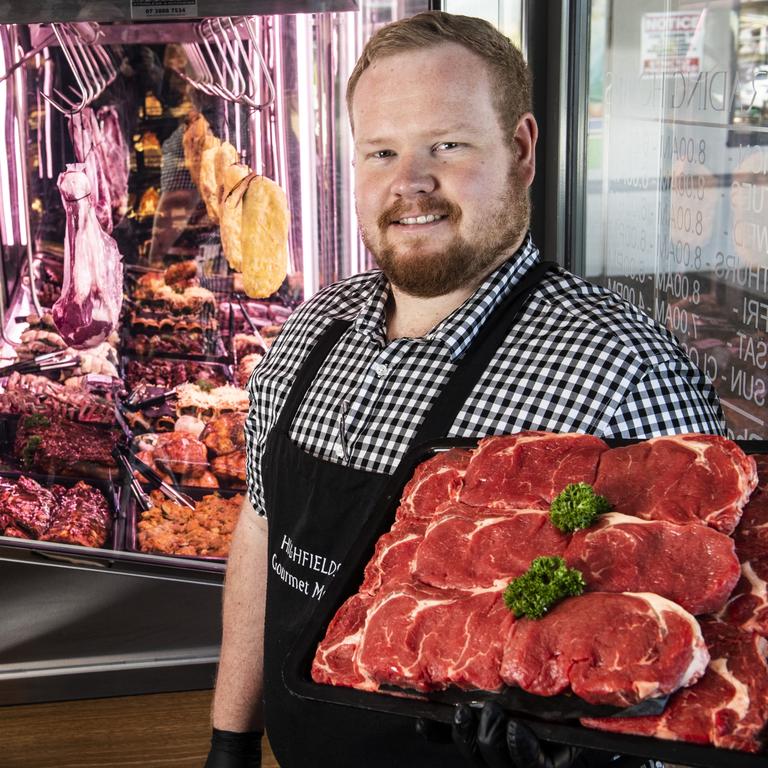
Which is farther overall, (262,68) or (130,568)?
(130,568)

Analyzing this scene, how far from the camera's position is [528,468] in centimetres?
110

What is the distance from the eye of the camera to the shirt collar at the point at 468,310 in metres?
1.49

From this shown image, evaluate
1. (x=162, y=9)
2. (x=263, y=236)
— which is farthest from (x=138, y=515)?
(x=162, y=9)

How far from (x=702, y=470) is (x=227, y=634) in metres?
1.06

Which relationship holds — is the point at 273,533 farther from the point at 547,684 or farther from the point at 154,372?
the point at 154,372

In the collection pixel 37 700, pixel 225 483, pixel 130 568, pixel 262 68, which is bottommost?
pixel 37 700

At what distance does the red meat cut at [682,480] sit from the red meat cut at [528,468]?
3cm

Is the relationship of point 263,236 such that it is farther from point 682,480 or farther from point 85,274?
point 682,480

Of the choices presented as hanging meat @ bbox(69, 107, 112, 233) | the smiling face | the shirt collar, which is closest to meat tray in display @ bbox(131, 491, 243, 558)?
hanging meat @ bbox(69, 107, 112, 233)

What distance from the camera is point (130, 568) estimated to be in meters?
2.99

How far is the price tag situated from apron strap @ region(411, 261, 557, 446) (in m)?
1.52

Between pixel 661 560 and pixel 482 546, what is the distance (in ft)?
0.58

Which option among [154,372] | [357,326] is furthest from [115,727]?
[357,326]

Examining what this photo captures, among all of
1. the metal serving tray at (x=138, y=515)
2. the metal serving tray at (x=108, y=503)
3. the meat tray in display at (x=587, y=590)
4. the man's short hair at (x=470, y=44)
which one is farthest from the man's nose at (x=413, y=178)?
the metal serving tray at (x=108, y=503)
